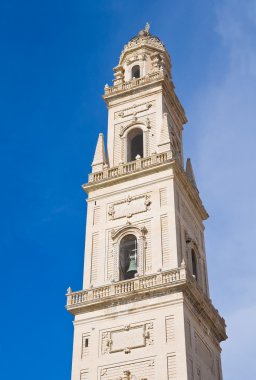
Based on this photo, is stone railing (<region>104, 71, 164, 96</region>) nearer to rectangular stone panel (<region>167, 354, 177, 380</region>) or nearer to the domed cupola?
the domed cupola

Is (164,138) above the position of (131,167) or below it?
above

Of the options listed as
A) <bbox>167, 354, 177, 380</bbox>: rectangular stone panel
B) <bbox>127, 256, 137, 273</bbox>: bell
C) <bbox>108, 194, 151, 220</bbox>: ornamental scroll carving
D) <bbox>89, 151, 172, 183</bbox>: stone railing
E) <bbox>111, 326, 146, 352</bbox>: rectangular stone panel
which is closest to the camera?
<bbox>167, 354, 177, 380</bbox>: rectangular stone panel

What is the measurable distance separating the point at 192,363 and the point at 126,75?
26.2 meters

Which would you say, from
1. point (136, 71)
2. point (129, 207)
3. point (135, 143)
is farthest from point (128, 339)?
point (136, 71)

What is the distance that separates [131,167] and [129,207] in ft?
10.8

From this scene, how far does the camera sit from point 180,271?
38156 mm

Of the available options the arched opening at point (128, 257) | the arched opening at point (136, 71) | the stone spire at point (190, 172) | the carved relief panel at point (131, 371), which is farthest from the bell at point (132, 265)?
the arched opening at point (136, 71)

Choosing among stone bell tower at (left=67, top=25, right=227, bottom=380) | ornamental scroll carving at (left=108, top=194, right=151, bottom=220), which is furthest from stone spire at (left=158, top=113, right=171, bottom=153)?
ornamental scroll carving at (left=108, top=194, right=151, bottom=220)

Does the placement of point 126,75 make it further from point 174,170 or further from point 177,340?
point 177,340

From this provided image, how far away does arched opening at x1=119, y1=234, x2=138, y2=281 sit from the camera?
41.4 m

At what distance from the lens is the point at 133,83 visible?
51.8 metres

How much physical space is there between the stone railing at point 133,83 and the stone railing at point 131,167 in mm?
8163

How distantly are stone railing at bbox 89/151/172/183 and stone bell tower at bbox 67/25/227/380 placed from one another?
7cm

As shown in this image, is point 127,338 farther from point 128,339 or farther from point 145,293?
point 145,293
